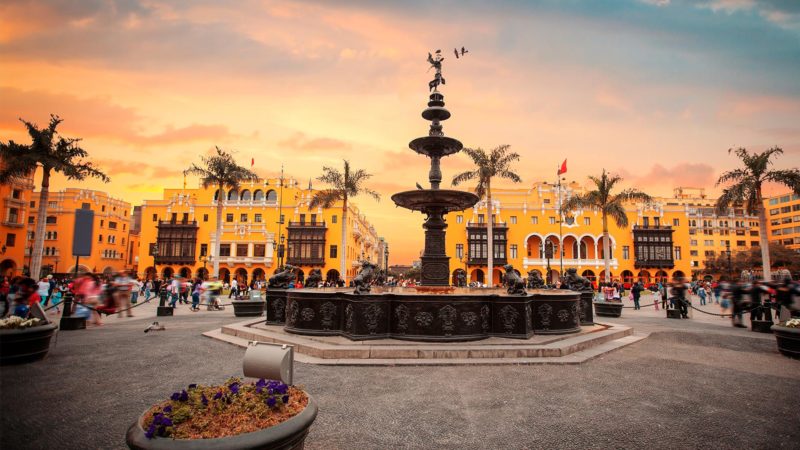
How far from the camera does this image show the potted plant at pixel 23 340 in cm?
727

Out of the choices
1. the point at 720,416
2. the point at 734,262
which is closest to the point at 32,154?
the point at 720,416

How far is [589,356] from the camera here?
343 inches

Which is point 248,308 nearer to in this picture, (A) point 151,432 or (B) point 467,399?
(B) point 467,399

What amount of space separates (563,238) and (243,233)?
50329mm

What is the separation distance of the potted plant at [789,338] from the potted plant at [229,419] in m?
11.2

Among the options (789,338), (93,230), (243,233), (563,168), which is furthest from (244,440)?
(93,230)

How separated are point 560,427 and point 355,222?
67507 millimetres

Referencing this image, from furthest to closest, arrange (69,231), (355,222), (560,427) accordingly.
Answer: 1. (355,222)
2. (69,231)
3. (560,427)

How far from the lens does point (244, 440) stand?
9.00 feet

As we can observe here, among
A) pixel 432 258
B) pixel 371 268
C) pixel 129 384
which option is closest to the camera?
pixel 129 384

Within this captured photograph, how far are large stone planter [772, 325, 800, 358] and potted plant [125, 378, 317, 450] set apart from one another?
11.1 m

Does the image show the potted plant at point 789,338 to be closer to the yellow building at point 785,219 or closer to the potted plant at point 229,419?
the potted plant at point 229,419

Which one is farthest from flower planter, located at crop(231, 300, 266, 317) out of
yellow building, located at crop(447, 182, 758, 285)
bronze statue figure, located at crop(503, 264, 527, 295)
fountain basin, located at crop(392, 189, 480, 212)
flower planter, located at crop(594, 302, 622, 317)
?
yellow building, located at crop(447, 182, 758, 285)

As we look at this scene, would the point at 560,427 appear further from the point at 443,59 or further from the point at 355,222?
the point at 355,222
